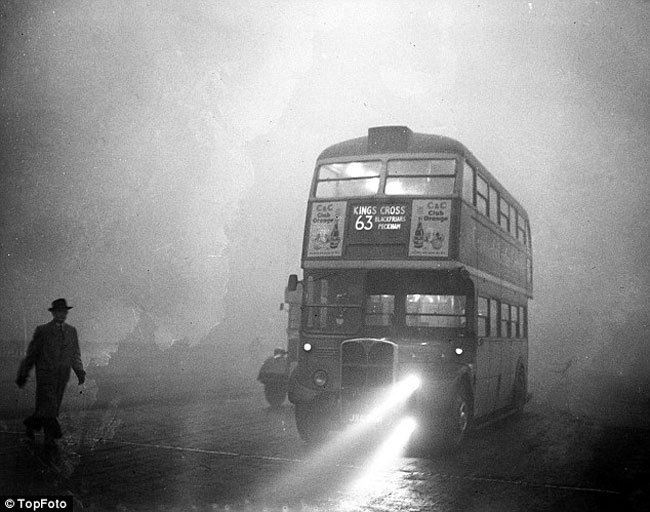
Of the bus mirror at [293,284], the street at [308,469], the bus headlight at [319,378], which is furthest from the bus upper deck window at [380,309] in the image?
the street at [308,469]

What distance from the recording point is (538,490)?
739cm

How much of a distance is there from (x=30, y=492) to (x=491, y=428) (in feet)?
30.1

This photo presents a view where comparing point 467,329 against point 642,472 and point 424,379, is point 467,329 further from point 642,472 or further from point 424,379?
point 642,472

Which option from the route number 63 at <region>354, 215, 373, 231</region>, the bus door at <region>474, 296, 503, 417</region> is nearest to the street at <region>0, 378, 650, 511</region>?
the bus door at <region>474, 296, 503, 417</region>

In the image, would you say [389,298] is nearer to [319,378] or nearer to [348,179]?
[319,378]

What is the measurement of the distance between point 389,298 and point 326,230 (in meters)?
1.45

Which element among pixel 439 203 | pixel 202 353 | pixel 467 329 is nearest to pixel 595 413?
pixel 467 329

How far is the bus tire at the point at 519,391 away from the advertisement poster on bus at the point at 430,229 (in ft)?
19.9

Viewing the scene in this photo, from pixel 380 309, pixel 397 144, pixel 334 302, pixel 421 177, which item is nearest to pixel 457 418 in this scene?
pixel 380 309

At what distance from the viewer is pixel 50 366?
30.0 ft

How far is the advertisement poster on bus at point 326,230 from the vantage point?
1095 cm

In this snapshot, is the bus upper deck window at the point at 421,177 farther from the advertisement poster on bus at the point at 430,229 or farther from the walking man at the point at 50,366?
the walking man at the point at 50,366

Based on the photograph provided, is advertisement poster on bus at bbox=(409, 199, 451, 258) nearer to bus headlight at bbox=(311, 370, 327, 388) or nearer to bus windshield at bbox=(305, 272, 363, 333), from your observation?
bus windshield at bbox=(305, 272, 363, 333)

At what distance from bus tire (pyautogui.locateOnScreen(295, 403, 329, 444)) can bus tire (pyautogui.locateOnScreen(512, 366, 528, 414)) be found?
234 inches
